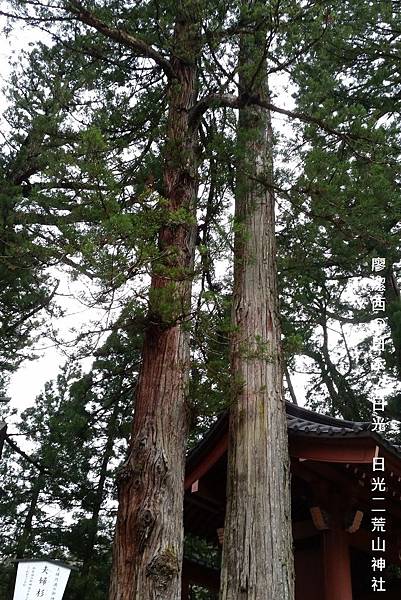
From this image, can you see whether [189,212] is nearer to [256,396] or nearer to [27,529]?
[256,396]

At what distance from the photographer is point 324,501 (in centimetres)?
444

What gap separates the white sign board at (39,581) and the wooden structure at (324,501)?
6.61ft

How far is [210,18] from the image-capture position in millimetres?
4566

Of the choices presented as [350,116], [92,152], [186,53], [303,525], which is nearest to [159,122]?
[186,53]

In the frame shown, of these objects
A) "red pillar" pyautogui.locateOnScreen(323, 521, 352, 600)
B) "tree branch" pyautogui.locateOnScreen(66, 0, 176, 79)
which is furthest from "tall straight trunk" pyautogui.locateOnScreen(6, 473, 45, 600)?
"tree branch" pyautogui.locateOnScreen(66, 0, 176, 79)

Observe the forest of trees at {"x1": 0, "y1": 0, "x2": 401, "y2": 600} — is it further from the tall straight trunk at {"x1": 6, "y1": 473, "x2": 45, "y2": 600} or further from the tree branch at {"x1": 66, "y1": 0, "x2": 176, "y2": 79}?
the tall straight trunk at {"x1": 6, "y1": 473, "x2": 45, "y2": 600}

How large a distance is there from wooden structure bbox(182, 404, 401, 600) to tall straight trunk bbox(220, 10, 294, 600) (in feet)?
2.25

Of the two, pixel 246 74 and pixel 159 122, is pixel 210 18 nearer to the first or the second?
pixel 246 74

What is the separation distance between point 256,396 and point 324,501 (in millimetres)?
1542

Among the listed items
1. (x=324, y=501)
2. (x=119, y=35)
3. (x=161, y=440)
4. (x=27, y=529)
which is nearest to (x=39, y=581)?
(x=161, y=440)

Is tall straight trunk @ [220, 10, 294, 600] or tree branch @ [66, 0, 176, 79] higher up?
tree branch @ [66, 0, 176, 79]

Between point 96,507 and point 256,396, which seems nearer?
point 256,396

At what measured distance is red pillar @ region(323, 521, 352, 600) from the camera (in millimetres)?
4207

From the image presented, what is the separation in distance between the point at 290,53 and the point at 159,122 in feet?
5.57
